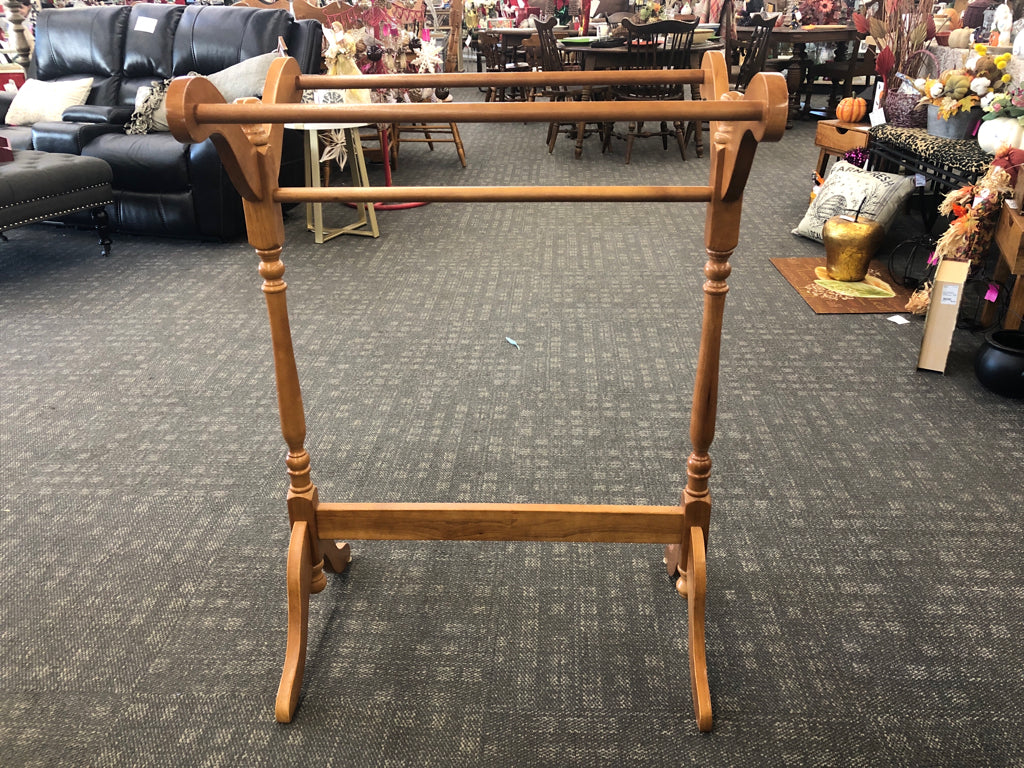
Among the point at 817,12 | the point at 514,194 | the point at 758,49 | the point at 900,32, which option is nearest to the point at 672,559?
the point at 514,194

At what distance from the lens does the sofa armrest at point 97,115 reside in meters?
4.02

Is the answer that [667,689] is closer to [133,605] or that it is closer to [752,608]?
[752,608]

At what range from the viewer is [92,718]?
131cm

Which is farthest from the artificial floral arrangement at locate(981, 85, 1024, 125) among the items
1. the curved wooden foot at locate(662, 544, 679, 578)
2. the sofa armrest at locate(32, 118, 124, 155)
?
the sofa armrest at locate(32, 118, 124, 155)

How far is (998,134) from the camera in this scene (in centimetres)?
276

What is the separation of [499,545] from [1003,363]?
1.63m

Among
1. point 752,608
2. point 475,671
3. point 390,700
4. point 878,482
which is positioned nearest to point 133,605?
point 390,700

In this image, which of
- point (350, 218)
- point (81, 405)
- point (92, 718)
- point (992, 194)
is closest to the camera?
point (92, 718)

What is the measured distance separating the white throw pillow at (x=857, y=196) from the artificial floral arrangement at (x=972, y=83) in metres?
0.33

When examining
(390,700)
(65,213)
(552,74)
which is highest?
(552,74)

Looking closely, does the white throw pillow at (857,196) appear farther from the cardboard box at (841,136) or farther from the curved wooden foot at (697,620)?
the curved wooden foot at (697,620)

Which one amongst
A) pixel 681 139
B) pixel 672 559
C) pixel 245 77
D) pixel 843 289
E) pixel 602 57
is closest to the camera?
→ pixel 672 559

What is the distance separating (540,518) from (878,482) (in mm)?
1008

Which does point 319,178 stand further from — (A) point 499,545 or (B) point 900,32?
(B) point 900,32
